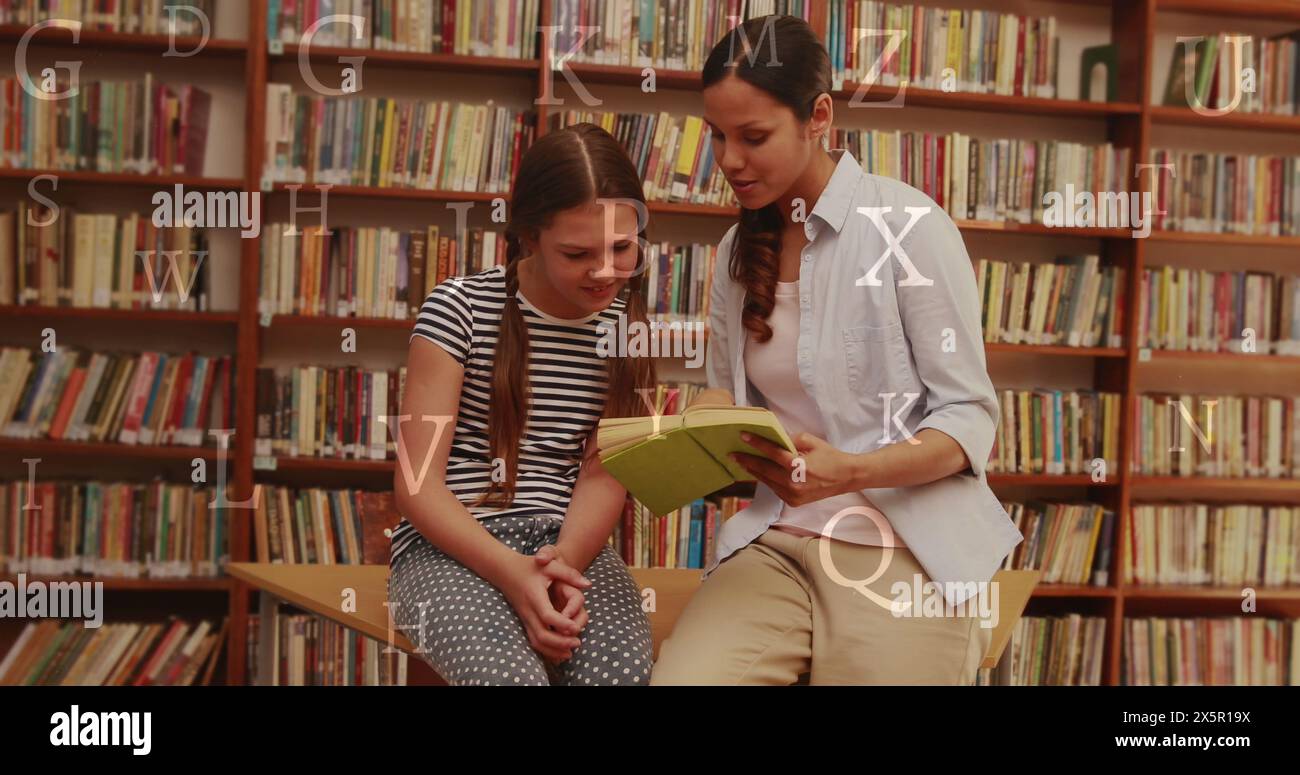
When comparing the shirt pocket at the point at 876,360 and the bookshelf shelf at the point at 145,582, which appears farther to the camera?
the bookshelf shelf at the point at 145,582

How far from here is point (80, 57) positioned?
267 cm

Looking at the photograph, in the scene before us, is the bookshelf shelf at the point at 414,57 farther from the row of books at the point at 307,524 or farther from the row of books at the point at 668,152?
the row of books at the point at 307,524

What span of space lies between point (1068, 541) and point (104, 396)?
259cm

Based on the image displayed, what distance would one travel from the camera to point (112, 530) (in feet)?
8.50

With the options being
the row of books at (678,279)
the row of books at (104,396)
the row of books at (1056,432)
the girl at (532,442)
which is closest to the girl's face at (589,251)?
the girl at (532,442)

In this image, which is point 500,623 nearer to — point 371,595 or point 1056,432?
point 371,595

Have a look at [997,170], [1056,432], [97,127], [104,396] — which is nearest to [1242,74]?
[997,170]

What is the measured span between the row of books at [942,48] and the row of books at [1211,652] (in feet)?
5.03

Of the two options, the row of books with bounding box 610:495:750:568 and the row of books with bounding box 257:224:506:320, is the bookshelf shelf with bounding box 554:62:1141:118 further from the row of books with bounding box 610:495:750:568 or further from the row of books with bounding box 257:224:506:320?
the row of books with bounding box 610:495:750:568

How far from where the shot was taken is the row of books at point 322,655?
261 cm

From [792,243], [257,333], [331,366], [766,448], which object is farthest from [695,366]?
[766,448]
